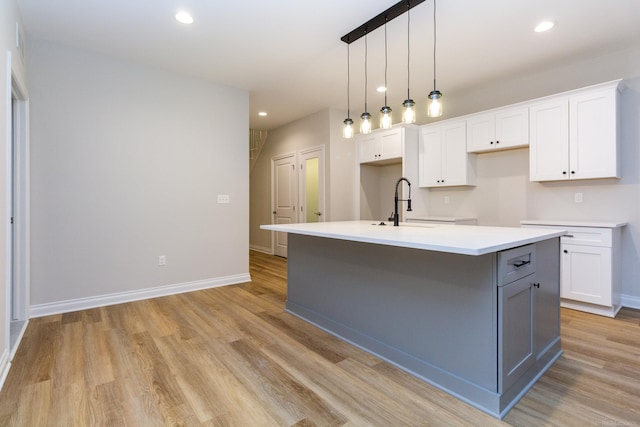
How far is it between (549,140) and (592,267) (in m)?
1.40

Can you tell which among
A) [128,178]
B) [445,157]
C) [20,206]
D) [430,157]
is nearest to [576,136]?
[445,157]

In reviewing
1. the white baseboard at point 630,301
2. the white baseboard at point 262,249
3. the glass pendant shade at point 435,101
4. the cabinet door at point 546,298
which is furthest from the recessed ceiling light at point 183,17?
the white baseboard at point 630,301

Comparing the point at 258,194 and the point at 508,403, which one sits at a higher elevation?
the point at 258,194

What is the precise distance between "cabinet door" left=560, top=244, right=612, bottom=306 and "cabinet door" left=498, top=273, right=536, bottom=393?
1798mm

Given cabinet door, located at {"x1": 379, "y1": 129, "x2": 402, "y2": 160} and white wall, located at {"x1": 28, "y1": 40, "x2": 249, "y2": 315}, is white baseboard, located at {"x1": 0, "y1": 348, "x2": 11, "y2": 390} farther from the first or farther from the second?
cabinet door, located at {"x1": 379, "y1": 129, "x2": 402, "y2": 160}

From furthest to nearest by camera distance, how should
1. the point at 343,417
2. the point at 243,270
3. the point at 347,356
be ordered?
the point at 243,270, the point at 347,356, the point at 343,417

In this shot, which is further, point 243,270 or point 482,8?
point 243,270

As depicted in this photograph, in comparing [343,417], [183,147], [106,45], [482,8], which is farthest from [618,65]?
[106,45]

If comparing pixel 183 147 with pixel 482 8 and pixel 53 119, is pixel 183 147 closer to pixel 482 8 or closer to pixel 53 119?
pixel 53 119

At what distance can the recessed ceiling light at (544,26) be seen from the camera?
286 cm

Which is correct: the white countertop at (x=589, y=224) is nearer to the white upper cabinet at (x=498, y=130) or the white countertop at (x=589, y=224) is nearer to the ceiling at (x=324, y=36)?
the white upper cabinet at (x=498, y=130)

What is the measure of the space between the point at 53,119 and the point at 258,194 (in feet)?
14.6

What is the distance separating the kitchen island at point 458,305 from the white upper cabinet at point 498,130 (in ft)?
6.61

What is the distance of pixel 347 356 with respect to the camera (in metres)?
2.24
